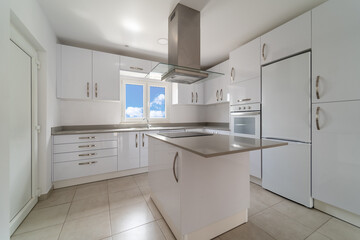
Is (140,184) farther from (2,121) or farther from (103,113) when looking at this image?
(2,121)

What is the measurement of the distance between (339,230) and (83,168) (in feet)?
10.9

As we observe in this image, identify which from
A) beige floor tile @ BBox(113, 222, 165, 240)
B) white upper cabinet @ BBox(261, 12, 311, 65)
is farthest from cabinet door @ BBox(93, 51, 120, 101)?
white upper cabinet @ BBox(261, 12, 311, 65)

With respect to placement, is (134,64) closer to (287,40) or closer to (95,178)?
(95,178)

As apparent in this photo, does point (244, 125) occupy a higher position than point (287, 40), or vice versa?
point (287, 40)

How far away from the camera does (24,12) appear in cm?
134

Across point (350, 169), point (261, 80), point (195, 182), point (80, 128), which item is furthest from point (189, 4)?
point (80, 128)

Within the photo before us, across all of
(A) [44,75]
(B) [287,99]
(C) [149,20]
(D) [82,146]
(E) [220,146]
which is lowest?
(D) [82,146]

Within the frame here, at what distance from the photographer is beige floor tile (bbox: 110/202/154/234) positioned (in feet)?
4.62

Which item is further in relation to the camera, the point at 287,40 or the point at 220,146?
the point at 287,40

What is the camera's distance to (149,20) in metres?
1.96

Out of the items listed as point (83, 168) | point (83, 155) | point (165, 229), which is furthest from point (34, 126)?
point (165, 229)

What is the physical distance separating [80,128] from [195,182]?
2.64 m

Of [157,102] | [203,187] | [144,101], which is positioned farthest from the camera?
[157,102]

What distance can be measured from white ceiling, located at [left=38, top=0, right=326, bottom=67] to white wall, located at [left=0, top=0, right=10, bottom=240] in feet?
3.18
